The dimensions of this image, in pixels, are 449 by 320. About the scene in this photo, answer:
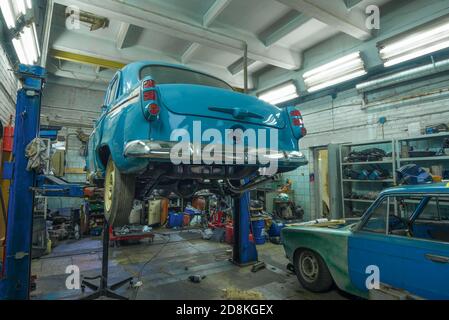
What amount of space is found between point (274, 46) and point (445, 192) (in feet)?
17.2

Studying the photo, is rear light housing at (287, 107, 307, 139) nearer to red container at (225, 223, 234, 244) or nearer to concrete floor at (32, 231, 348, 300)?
concrete floor at (32, 231, 348, 300)

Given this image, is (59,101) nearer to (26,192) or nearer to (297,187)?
(26,192)

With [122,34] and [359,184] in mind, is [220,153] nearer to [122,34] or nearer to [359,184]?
[122,34]

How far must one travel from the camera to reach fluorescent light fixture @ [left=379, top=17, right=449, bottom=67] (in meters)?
4.24

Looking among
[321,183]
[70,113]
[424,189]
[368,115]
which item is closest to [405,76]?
[368,115]

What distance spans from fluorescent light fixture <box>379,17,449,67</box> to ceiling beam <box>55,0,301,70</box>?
2.39 metres

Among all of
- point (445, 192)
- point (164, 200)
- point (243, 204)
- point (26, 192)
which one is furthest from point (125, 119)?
point (164, 200)

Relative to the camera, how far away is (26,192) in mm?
2514

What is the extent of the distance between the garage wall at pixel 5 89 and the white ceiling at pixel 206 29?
129cm

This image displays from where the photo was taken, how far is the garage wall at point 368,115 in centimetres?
504

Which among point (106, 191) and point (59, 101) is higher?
point (59, 101)

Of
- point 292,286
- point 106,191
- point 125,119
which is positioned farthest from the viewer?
point 292,286

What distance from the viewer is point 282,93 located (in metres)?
7.39

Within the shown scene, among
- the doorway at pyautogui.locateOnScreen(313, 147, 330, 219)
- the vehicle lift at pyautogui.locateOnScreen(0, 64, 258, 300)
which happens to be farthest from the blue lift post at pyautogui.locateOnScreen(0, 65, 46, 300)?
the doorway at pyautogui.locateOnScreen(313, 147, 330, 219)
